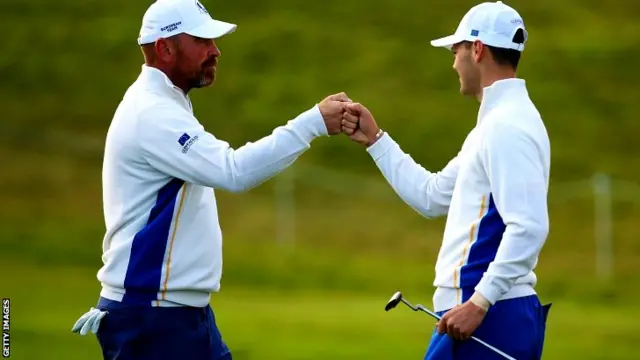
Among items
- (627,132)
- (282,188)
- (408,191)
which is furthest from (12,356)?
(627,132)

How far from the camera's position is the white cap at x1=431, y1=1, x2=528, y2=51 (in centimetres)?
639

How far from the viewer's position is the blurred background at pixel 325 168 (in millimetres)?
14672

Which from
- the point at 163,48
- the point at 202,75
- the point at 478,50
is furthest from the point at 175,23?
the point at 478,50

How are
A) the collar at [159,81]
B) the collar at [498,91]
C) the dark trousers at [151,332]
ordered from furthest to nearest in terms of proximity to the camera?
1. the collar at [159,81]
2. the dark trousers at [151,332]
3. the collar at [498,91]

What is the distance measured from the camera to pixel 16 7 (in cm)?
3291

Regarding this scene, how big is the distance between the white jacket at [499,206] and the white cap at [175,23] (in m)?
1.31

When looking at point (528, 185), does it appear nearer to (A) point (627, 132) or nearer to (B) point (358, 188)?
(B) point (358, 188)

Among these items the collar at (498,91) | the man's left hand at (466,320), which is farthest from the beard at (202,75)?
the man's left hand at (466,320)

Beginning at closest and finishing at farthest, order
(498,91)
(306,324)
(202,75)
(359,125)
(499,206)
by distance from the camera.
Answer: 1. (499,206)
2. (498,91)
3. (202,75)
4. (359,125)
5. (306,324)

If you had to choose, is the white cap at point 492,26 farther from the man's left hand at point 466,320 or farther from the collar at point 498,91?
the man's left hand at point 466,320

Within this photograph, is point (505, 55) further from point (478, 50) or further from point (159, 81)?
point (159, 81)

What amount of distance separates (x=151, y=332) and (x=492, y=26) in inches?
79.3

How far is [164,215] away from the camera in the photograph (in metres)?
6.43

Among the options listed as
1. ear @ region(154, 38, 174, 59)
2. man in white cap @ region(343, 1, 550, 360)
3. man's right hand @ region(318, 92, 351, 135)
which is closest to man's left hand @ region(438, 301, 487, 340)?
man in white cap @ region(343, 1, 550, 360)
